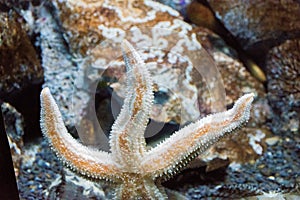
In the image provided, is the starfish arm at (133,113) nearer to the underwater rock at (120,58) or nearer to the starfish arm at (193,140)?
the starfish arm at (193,140)

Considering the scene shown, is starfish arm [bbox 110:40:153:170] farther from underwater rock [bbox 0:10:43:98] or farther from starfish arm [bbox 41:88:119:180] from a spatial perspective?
underwater rock [bbox 0:10:43:98]

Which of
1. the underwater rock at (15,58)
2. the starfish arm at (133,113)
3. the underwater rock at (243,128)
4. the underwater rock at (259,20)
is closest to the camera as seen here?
the starfish arm at (133,113)

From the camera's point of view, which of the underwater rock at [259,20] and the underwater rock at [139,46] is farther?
the underwater rock at [259,20]

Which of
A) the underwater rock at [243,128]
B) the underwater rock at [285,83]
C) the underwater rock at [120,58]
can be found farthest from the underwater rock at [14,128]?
the underwater rock at [285,83]

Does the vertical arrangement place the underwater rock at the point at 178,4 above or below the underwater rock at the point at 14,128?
above

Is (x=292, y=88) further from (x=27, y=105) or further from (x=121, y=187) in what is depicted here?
(x=27, y=105)

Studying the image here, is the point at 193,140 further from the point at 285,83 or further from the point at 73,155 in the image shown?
the point at 285,83

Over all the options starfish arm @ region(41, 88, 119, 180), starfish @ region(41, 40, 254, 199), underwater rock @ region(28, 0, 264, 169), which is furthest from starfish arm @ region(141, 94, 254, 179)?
underwater rock @ region(28, 0, 264, 169)

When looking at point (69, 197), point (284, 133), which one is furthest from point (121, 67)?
point (284, 133)
